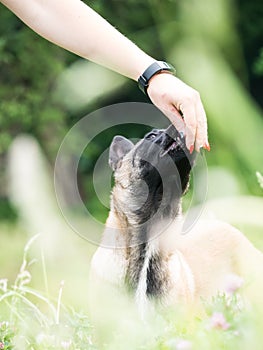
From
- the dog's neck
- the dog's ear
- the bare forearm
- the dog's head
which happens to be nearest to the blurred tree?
the dog's ear

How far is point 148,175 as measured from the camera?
4281 millimetres

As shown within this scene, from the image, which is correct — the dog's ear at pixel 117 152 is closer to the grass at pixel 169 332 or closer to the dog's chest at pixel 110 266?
the dog's chest at pixel 110 266

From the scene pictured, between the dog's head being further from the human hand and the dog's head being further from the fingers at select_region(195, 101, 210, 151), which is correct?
the fingers at select_region(195, 101, 210, 151)

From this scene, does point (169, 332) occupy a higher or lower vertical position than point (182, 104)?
lower

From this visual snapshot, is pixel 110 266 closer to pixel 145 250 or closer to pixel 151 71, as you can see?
pixel 145 250

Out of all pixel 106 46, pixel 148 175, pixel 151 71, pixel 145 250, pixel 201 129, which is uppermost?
pixel 148 175

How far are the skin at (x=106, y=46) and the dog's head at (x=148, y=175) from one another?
120 cm

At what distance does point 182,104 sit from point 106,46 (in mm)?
367

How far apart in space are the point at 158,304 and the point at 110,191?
2.80ft

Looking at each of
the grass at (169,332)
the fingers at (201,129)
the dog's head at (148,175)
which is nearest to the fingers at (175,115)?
the fingers at (201,129)

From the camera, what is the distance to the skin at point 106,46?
2.46 meters

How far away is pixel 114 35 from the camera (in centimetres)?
266

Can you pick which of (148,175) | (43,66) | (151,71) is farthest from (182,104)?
(43,66)

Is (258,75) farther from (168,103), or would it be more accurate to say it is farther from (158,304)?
(168,103)
